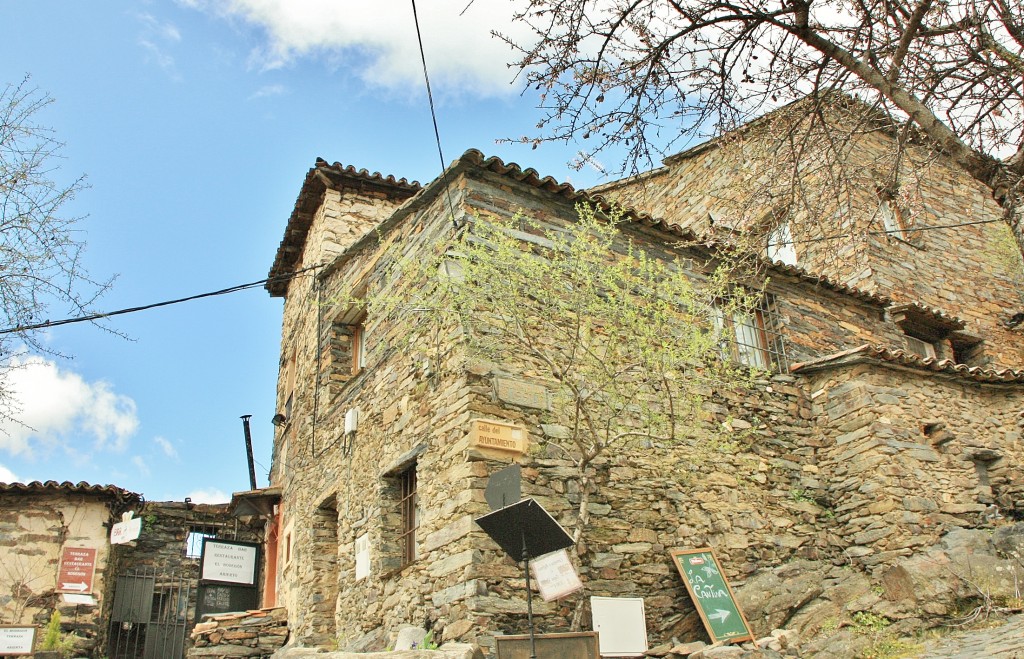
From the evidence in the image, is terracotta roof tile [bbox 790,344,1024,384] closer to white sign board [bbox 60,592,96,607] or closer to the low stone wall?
the low stone wall

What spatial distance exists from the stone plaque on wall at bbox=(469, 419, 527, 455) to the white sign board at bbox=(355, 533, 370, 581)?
2116 mm

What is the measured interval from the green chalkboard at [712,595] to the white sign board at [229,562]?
737cm

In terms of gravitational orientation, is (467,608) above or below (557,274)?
below

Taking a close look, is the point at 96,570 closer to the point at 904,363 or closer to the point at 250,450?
the point at 250,450

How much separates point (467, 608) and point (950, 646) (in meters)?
3.63

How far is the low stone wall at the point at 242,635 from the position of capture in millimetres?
9383

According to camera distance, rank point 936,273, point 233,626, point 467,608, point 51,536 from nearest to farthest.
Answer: point 467,608
point 233,626
point 51,536
point 936,273

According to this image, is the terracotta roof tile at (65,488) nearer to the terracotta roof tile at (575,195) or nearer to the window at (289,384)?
the window at (289,384)

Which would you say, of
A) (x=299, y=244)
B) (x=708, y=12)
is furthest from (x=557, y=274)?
(x=299, y=244)

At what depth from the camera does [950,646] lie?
629 cm

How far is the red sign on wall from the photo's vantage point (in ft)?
38.5

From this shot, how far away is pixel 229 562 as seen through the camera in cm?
1207

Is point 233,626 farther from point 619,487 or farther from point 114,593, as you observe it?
point 619,487

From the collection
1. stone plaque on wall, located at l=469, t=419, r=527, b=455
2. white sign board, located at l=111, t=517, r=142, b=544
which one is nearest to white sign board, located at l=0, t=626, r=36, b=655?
white sign board, located at l=111, t=517, r=142, b=544
